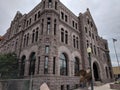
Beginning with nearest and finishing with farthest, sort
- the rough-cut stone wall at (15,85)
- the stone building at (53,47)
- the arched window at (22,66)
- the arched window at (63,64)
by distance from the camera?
the rough-cut stone wall at (15,85), the stone building at (53,47), the arched window at (63,64), the arched window at (22,66)

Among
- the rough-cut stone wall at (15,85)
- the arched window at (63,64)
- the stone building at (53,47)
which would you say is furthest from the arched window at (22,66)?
the arched window at (63,64)

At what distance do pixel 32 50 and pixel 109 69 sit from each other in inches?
1143

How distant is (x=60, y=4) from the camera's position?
25219mm

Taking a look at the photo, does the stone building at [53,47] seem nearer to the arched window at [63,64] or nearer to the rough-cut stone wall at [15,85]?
the arched window at [63,64]

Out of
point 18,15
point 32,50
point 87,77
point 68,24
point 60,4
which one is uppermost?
point 18,15

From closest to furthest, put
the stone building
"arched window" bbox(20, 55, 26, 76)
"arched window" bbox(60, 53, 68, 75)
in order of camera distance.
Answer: the stone building < "arched window" bbox(60, 53, 68, 75) < "arched window" bbox(20, 55, 26, 76)

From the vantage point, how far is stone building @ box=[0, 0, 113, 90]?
59.8ft

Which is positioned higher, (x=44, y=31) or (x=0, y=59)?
(x=44, y=31)

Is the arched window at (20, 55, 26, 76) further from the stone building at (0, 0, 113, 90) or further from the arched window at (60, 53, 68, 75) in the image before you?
the arched window at (60, 53, 68, 75)

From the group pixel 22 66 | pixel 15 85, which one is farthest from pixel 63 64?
pixel 22 66

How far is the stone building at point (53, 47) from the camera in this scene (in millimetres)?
18219

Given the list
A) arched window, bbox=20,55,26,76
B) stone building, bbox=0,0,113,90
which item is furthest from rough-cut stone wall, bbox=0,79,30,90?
arched window, bbox=20,55,26,76

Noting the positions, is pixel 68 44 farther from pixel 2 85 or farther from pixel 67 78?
pixel 2 85

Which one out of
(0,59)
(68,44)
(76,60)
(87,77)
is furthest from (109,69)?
(0,59)
